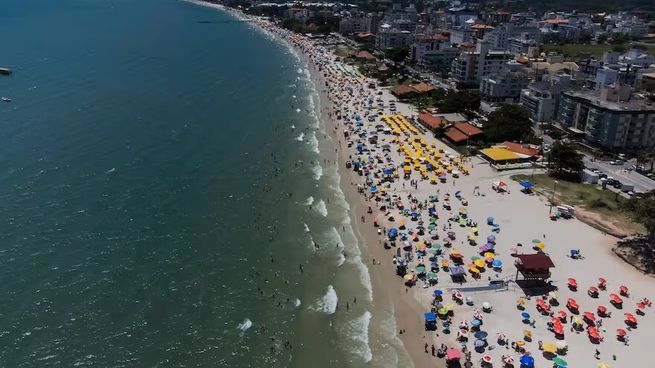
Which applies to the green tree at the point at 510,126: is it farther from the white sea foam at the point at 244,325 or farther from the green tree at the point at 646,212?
the white sea foam at the point at 244,325

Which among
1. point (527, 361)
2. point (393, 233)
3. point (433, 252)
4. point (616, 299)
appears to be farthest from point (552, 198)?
point (527, 361)

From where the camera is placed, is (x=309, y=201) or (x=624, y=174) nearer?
(x=309, y=201)

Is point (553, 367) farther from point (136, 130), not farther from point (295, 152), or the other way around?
point (136, 130)

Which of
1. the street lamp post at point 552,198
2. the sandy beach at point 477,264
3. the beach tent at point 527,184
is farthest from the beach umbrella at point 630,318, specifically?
the beach tent at point 527,184

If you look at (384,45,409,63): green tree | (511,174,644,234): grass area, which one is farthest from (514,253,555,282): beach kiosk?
(384,45,409,63): green tree

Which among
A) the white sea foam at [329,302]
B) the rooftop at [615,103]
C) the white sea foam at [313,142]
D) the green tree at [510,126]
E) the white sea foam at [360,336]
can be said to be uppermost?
the rooftop at [615,103]

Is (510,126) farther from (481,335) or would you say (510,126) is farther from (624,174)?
(481,335)
